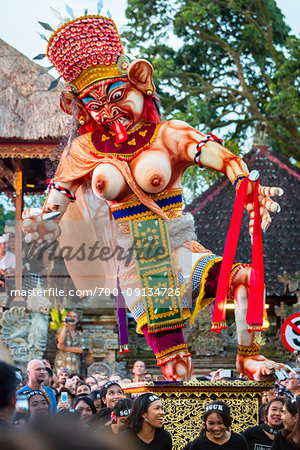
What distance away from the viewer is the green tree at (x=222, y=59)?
47.9 ft

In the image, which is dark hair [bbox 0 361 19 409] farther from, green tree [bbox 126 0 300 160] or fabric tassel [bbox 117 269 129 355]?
green tree [bbox 126 0 300 160]

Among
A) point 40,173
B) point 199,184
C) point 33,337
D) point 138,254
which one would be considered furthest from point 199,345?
point 138,254

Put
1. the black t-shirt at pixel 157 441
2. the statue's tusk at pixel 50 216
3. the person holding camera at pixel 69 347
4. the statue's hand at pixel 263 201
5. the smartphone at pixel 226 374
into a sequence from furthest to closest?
1. the person holding camera at pixel 69 347
2. the smartphone at pixel 226 374
3. the statue's tusk at pixel 50 216
4. the statue's hand at pixel 263 201
5. the black t-shirt at pixel 157 441

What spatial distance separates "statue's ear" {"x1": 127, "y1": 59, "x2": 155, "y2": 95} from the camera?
217 inches

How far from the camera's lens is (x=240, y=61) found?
15.8 m

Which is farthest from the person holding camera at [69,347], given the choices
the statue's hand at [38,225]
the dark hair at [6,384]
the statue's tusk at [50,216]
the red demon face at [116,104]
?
the dark hair at [6,384]

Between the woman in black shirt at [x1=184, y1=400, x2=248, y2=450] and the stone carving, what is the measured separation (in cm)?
644

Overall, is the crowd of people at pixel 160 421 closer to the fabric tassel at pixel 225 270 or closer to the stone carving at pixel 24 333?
→ the fabric tassel at pixel 225 270

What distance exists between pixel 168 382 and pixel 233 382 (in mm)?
443

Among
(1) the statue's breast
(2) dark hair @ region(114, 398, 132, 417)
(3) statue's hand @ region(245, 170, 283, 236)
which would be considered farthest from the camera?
(1) the statue's breast

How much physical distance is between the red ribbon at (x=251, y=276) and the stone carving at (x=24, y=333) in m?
6.01

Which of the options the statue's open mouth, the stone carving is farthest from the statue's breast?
the stone carving

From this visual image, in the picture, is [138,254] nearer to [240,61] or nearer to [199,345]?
[199,345]

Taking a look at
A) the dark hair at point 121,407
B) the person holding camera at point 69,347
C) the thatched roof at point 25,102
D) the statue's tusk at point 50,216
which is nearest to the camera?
the dark hair at point 121,407
